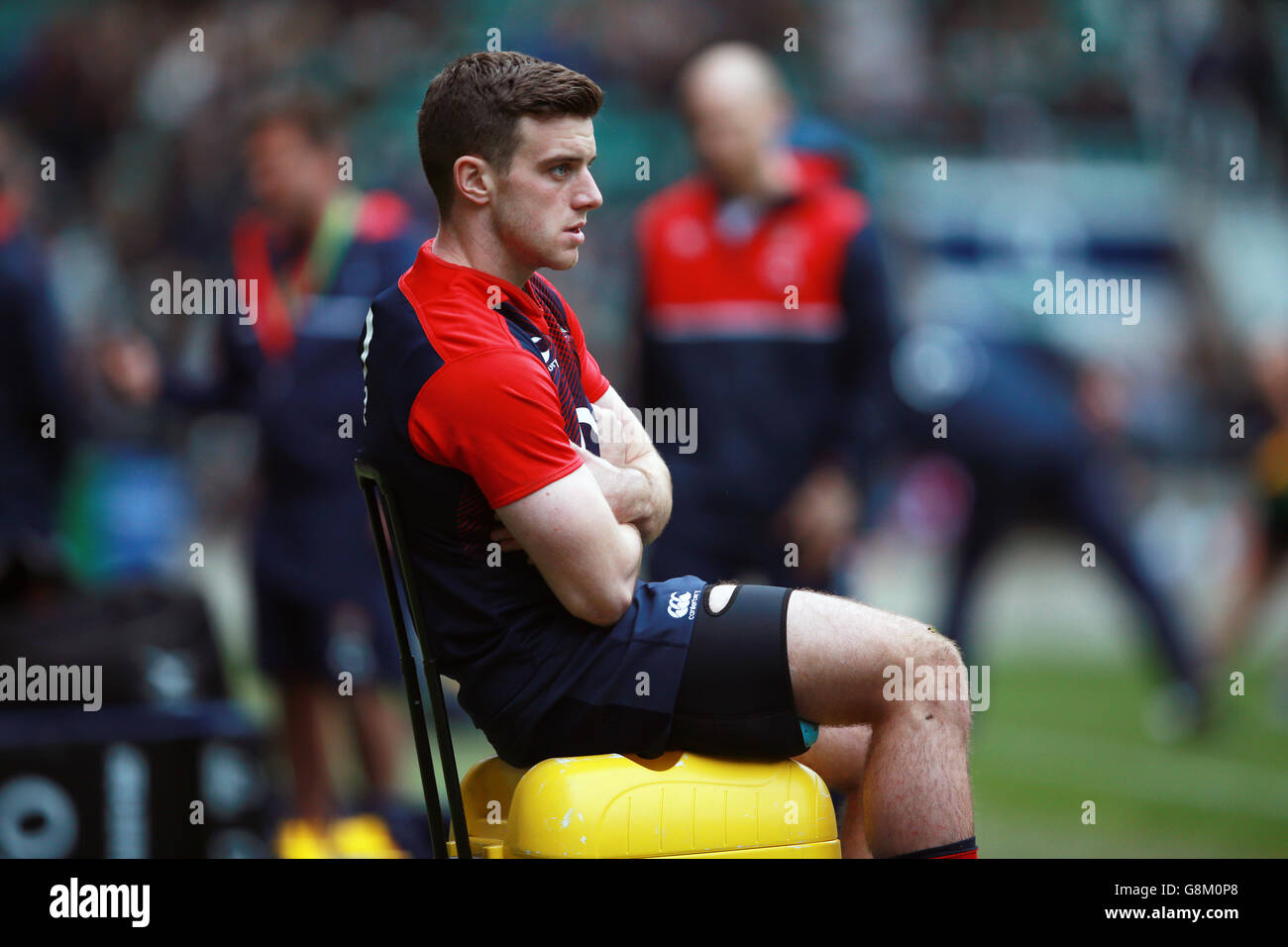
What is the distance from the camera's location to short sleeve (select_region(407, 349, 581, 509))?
301 cm

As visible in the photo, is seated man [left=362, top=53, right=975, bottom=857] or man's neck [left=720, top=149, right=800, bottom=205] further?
man's neck [left=720, top=149, right=800, bottom=205]

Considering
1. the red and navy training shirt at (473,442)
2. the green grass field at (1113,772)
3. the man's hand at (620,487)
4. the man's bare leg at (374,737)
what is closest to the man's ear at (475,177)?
the red and navy training shirt at (473,442)

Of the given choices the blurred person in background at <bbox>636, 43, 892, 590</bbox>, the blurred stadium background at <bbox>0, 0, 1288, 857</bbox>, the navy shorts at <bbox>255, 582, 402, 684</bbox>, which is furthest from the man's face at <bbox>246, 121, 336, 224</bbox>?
the blurred stadium background at <bbox>0, 0, 1288, 857</bbox>

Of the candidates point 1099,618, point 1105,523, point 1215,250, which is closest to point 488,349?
point 1105,523

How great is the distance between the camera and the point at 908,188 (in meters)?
16.1

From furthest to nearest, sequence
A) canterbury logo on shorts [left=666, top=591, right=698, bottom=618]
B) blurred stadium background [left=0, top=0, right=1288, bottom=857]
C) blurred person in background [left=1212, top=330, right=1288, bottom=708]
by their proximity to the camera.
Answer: blurred stadium background [left=0, top=0, right=1288, bottom=857], blurred person in background [left=1212, top=330, right=1288, bottom=708], canterbury logo on shorts [left=666, top=591, right=698, bottom=618]

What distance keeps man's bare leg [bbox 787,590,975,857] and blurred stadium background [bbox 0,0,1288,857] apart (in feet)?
23.0

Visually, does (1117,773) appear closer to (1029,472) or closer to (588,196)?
(1029,472)

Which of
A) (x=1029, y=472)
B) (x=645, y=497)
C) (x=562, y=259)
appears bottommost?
(x=645, y=497)

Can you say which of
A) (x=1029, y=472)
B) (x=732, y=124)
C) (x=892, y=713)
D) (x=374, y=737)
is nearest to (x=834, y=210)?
(x=732, y=124)

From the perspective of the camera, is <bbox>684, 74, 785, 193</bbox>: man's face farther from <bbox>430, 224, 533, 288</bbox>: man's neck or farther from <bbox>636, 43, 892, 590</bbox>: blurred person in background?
<bbox>430, 224, 533, 288</bbox>: man's neck

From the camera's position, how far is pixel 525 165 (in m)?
3.13

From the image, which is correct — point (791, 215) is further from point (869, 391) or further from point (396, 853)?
point (396, 853)

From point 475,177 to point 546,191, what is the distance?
140 mm
